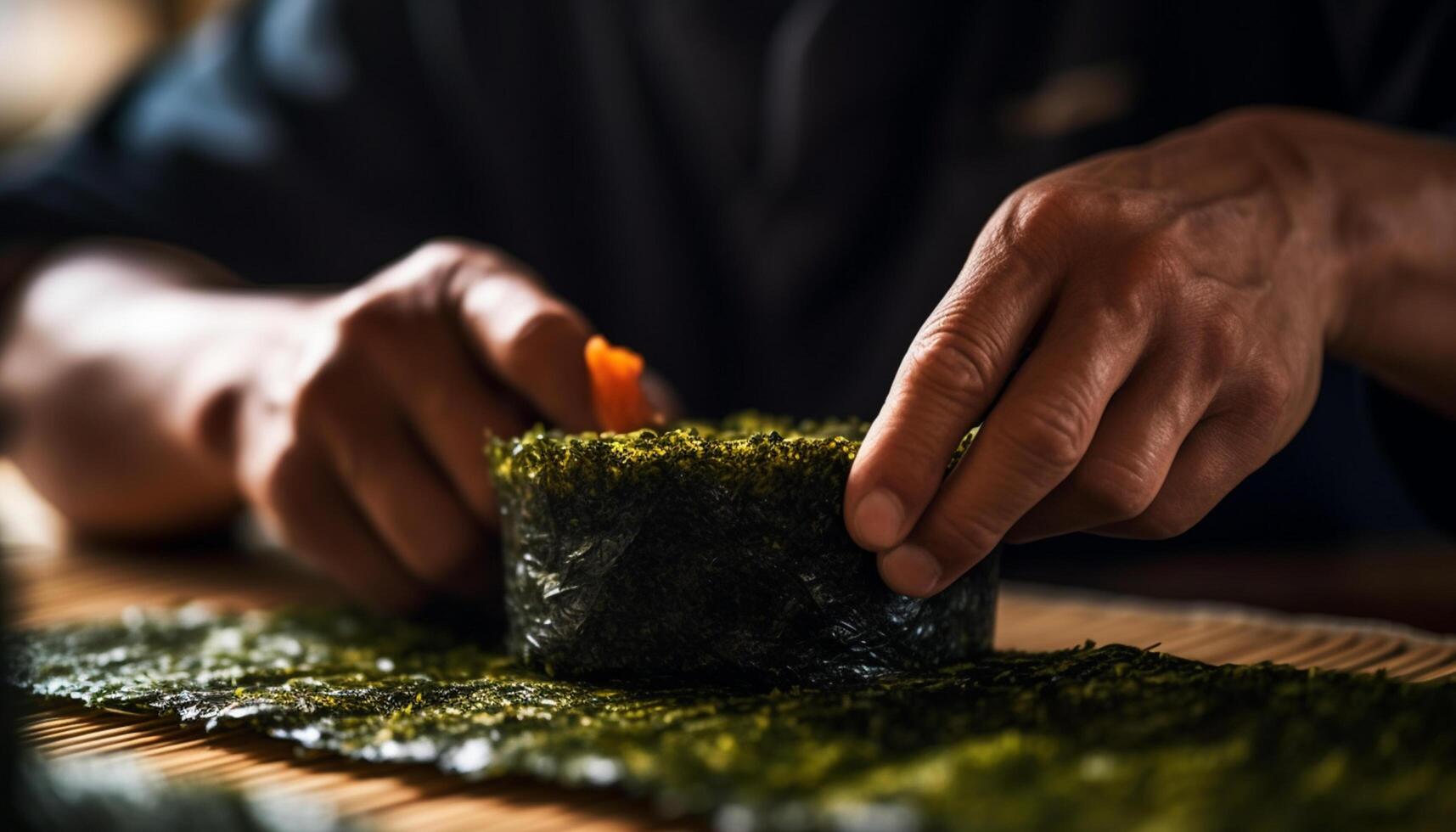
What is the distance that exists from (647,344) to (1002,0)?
34.1 inches

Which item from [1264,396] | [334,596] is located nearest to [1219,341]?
[1264,396]

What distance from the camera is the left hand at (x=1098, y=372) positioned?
23.7 inches

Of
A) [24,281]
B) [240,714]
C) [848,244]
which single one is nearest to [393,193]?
[24,281]

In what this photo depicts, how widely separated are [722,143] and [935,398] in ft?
4.19

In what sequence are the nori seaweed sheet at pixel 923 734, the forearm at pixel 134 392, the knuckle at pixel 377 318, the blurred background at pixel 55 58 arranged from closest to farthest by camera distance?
the nori seaweed sheet at pixel 923 734
the knuckle at pixel 377 318
the forearm at pixel 134 392
the blurred background at pixel 55 58

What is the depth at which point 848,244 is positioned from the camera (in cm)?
169

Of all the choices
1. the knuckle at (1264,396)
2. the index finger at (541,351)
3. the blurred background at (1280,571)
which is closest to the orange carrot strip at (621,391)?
the index finger at (541,351)

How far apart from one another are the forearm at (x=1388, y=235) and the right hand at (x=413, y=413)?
61cm

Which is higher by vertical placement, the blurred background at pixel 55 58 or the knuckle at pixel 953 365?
the blurred background at pixel 55 58

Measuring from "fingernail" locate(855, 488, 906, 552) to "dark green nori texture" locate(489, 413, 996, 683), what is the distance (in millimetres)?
43

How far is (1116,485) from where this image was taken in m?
0.64

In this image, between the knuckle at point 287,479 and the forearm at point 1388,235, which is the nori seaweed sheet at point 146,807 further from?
the forearm at point 1388,235

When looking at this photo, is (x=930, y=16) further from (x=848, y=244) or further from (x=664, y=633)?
(x=664, y=633)

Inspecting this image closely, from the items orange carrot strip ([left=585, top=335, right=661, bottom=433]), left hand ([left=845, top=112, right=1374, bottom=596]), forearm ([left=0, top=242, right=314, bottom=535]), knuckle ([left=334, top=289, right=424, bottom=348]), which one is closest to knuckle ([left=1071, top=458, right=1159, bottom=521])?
left hand ([left=845, top=112, right=1374, bottom=596])
